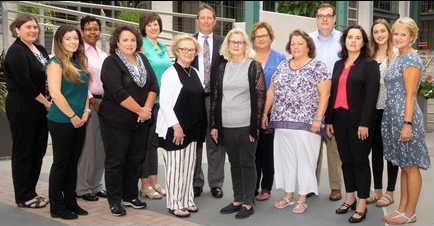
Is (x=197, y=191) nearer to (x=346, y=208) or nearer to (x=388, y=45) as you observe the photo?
(x=346, y=208)

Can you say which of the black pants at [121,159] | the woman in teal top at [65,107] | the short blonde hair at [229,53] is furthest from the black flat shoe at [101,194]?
the short blonde hair at [229,53]

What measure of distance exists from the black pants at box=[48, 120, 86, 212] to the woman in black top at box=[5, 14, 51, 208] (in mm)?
398

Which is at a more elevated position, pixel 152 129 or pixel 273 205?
pixel 152 129

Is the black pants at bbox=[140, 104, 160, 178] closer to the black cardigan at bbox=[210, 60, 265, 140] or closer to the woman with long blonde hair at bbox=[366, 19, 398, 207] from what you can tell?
the black cardigan at bbox=[210, 60, 265, 140]

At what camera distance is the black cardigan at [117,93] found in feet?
15.0

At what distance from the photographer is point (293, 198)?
5266mm

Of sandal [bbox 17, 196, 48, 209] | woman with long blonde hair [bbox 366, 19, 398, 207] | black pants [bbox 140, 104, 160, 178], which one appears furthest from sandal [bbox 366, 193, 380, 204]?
sandal [bbox 17, 196, 48, 209]

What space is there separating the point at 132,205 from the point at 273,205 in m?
1.47

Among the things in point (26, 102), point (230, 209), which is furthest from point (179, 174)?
point (26, 102)

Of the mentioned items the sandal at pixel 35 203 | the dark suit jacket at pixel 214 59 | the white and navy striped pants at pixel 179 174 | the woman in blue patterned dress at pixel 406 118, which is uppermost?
the dark suit jacket at pixel 214 59

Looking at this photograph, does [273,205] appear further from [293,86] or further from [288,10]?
[288,10]

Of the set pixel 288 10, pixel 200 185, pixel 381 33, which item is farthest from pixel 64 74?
pixel 288 10

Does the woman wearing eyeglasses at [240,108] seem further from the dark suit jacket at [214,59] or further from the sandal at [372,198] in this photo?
the sandal at [372,198]

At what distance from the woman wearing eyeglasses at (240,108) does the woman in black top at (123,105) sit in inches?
27.1
